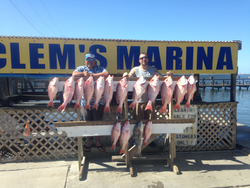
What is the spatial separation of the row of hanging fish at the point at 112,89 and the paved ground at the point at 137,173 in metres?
1.36

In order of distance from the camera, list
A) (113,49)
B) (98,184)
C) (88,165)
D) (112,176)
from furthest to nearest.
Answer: (113,49), (88,165), (112,176), (98,184)

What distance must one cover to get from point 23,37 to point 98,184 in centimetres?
380

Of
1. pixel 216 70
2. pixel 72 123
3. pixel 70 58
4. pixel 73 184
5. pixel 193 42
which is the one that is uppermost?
pixel 193 42

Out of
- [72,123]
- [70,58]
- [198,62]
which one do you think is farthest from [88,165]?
[198,62]

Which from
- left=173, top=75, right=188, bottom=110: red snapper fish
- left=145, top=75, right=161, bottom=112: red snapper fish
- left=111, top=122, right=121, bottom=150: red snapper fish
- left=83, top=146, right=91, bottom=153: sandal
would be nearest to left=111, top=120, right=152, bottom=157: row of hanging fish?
left=111, top=122, right=121, bottom=150: red snapper fish

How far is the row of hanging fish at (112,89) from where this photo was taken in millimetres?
2803

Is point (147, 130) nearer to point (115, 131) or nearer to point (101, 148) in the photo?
point (115, 131)

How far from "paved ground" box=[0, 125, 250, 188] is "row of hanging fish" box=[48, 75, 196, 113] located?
1358 millimetres

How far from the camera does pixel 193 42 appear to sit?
172 inches

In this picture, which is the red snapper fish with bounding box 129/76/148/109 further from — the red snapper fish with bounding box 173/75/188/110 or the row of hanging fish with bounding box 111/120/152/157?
the red snapper fish with bounding box 173/75/188/110

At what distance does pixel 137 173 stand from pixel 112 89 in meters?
1.82

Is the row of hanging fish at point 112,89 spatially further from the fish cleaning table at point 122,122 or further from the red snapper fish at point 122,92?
the fish cleaning table at point 122,122

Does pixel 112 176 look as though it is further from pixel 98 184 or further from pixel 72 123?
pixel 72 123

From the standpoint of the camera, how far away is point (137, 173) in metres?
3.26
